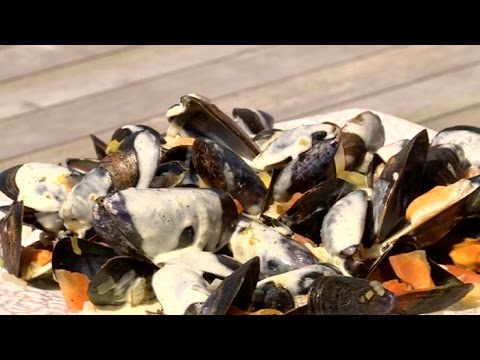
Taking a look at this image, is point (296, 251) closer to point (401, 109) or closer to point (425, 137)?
point (425, 137)

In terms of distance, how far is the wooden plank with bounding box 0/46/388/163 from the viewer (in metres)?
3.23

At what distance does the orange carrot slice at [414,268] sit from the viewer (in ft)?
6.58

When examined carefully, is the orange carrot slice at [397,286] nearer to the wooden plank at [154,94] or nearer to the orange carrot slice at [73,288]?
the orange carrot slice at [73,288]

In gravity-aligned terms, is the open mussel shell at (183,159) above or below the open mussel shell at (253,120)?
above

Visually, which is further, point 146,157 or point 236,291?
point 146,157

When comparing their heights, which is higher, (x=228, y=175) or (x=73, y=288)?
(x=228, y=175)

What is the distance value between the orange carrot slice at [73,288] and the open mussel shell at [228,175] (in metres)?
0.27

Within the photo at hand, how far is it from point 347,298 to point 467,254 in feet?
1.01

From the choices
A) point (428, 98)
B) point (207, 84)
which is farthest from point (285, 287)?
point (207, 84)

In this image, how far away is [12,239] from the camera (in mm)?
2199

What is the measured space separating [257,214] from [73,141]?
105 cm

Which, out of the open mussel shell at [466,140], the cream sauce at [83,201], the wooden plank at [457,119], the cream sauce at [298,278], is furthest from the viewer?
the wooden plank at [457,119]

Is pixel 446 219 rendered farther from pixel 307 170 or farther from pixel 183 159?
pixel 183 159

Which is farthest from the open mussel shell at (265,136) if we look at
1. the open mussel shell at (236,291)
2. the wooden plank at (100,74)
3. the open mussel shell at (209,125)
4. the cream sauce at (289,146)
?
the wooden plank at (100,74)
